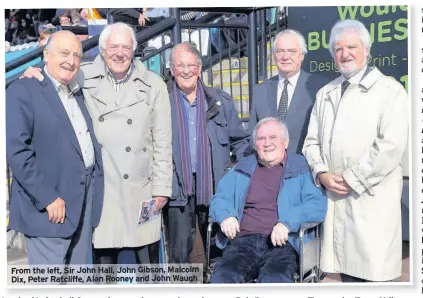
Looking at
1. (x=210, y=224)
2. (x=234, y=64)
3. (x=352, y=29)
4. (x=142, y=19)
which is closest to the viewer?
(x=352, y=29)

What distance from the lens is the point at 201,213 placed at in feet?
12.4

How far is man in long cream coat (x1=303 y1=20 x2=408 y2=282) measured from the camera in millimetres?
3266

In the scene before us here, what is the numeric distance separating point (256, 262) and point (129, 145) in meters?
1.06

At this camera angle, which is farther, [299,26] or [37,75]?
[299,26]

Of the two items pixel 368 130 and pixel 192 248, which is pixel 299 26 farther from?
pixel 192 248

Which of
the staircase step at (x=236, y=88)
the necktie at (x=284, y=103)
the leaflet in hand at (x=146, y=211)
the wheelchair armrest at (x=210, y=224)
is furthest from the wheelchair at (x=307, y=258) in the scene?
the staircase step at (x=236, y=88)

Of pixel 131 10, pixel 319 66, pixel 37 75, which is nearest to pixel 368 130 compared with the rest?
pixel 319 66

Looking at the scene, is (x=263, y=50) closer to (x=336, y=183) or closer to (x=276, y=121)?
(x=276, y=121)

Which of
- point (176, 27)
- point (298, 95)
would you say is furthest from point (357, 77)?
point (176, 27)

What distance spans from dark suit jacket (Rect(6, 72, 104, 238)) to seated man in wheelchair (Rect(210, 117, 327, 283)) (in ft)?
2.96

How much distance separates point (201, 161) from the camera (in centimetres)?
363

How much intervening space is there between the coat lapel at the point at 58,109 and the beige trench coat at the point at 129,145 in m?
0.19

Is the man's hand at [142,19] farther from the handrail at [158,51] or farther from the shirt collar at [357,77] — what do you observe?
the shirt collar at [357,77]

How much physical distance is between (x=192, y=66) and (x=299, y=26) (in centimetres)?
86
